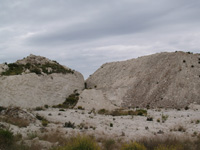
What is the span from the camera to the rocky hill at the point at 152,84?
112 feet

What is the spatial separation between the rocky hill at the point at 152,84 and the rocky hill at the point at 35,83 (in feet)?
13.0

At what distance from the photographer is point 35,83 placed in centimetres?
3525

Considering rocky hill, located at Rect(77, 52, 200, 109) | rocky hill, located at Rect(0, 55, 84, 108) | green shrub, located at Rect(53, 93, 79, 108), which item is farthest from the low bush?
green shrub, located at Rect(53, 93, 79, 108)

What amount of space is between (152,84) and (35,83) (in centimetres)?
1948

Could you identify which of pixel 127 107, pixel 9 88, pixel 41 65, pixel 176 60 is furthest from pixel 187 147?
pixel 41 65

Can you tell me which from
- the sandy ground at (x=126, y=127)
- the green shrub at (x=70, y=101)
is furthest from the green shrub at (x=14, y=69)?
the sandy ground at (x=126, y=127)

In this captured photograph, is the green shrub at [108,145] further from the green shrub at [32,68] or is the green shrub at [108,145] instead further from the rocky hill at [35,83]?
the green shrub at [32,68]

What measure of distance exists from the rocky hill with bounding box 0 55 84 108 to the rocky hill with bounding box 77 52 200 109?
3.96m

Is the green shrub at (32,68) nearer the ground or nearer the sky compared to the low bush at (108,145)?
nearer the sky

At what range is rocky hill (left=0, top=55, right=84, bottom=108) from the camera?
102 ft

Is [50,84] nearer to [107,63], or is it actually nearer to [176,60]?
[107,63]

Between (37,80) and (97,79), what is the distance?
48.0 feet

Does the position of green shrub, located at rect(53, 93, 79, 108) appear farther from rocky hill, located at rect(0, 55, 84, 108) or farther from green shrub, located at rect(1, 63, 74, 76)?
green shrub, located at rect(1, 63, 74, 76)

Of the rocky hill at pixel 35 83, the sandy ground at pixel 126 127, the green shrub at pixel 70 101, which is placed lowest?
the sandy ground at pixel 126 127
